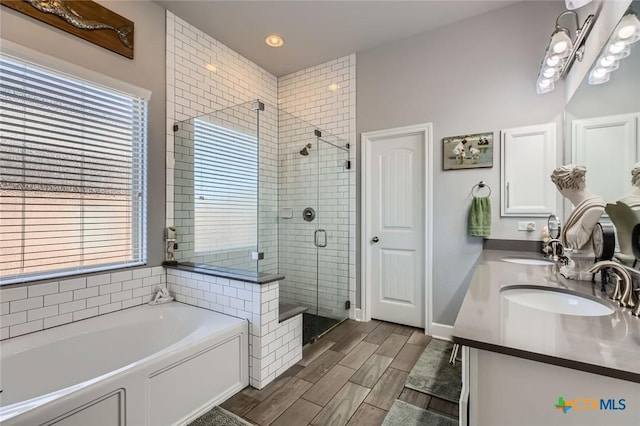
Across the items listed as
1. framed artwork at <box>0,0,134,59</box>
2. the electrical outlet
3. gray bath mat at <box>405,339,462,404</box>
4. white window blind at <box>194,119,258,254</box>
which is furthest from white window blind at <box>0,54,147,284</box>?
the electrical outlet

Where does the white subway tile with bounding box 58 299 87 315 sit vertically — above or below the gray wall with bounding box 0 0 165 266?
below

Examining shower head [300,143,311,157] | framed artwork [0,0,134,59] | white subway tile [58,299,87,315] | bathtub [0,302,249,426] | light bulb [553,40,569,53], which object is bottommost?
bathtub [0,302,249,426]

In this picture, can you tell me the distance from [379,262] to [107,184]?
2.73 m

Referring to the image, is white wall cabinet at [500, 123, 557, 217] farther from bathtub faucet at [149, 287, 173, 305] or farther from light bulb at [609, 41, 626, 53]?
bathtub faucet at [149, 287, 173, 305]

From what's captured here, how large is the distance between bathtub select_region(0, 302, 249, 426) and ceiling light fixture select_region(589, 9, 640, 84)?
2.70 m

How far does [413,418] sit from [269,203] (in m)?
1.95

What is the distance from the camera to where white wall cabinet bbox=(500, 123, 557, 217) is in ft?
7.79

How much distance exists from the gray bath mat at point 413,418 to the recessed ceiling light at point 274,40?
3.52 m

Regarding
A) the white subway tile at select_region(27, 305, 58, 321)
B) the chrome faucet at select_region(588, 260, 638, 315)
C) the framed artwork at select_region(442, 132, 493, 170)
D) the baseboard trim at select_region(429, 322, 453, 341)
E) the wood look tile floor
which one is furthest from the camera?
the baseboard trim at select_region(429, 322, 453, 341)

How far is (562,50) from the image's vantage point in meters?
1.97

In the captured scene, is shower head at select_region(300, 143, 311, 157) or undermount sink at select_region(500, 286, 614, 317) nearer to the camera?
undermount sink at select_region(500, 286, 614, 317)

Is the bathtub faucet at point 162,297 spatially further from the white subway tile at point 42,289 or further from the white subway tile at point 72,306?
the white subway tile at point 42,289

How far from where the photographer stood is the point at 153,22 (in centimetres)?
250

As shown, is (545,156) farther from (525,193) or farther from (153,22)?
(153,22)
